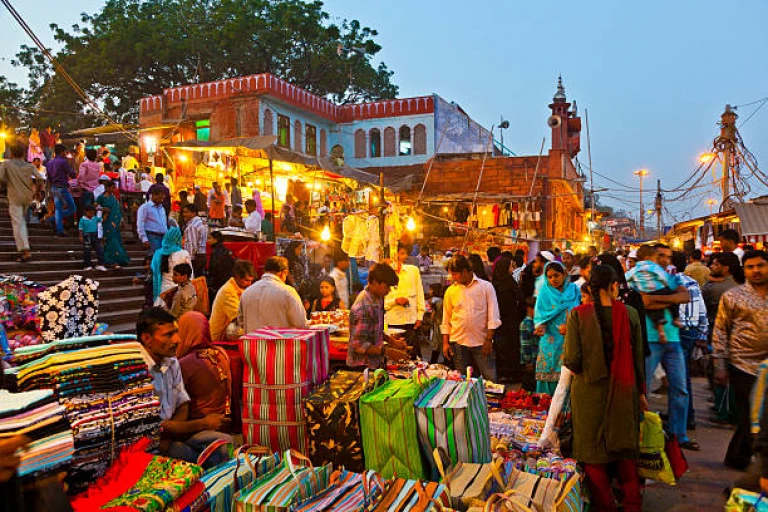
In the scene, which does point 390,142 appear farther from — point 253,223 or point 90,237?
point 90,237

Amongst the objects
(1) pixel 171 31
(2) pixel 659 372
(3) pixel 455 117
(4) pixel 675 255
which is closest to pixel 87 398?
(4) pixel 675 255

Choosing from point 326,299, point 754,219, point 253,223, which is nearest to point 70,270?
point 253,223

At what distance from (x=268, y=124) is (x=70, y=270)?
1565 cm

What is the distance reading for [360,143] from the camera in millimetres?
28766

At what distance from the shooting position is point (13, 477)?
4.36ft

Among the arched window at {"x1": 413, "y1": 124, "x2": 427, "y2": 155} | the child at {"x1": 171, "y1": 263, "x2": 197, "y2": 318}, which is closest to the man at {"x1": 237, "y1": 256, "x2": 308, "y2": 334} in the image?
the child at {"x1": 171, "y1": 263, "x2": 197, "y2": 318}

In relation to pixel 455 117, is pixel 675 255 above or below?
below

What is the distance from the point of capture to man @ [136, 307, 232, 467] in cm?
322

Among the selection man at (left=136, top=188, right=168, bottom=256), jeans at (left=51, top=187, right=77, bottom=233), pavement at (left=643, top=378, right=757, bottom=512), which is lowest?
pavement at (left=643, top=378, right=757, bottom=512)

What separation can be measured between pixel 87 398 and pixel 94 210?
852 centimetres

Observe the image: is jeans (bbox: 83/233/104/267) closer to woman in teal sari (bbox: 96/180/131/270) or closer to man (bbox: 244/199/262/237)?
woman in teal sari (bbox: 96/180/131/270)

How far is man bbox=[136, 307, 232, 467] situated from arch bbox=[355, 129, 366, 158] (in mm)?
26011

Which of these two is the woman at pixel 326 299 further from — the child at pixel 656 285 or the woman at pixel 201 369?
the child at pixel 656 285

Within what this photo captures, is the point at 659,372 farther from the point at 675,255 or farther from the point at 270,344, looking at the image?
the point at 270,344
